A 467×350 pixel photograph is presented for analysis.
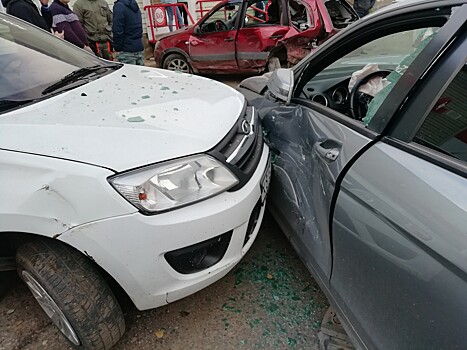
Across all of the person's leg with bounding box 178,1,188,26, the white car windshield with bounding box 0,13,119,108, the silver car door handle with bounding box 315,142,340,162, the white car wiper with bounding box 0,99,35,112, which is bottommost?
the person's leg with bounding box 178,1,188,26

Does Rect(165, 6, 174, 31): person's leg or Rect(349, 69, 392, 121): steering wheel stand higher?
Rect(349, 69, 392, 121): steering wheel

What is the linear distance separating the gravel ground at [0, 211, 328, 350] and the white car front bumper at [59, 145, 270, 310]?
1.18ft

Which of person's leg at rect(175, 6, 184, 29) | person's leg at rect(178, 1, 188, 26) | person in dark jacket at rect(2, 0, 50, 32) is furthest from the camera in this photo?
person's leg at rect(178, 1, 188, 26)

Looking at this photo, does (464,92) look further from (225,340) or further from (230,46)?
(230,46)

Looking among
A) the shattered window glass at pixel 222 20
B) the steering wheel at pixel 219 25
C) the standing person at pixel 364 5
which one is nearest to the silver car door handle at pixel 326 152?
the shattered window glass at pixel 222 20

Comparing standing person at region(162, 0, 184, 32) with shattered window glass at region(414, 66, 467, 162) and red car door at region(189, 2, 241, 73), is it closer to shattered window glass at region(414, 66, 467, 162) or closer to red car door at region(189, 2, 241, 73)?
red car door at region(189, 2, 241, 73)

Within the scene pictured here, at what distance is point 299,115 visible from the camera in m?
1.95

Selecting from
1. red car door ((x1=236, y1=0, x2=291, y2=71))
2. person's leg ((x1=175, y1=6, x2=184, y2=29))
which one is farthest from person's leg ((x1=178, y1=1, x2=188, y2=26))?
red car door ((x1=236, y1=0, x2=291, y2=71))

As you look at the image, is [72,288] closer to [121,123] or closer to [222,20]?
[121,123]

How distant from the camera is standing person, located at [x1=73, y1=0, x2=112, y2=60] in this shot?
5.45m

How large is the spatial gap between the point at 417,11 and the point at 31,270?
1.93m

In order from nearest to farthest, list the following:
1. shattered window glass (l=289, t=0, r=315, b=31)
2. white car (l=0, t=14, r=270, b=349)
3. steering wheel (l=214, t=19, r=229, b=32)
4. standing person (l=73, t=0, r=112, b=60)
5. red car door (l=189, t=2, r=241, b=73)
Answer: white car (l=0, t=14, r=270, b=349), standing person (l=73, t=0, r=112, b=60), shattered window glass (l=289, t=0, r=315, b=31), red car door (l=189, t=2, r=241, b=73), steering wheel (l=214, t=19, r=229, b=32)

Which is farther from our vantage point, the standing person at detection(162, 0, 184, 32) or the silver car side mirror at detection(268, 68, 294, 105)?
the standing person at detection(162, 0, 184, 32)

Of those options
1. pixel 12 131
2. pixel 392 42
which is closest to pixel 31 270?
pixel 12 131
